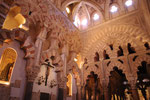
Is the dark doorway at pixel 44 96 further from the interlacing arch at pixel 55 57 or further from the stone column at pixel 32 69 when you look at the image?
the interlacing arch at pixel 55 57

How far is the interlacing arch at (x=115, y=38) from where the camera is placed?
871cm

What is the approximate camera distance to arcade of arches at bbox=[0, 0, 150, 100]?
6.40m

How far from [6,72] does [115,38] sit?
778cm

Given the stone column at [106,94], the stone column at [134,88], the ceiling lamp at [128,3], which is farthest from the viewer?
the ceiling lamp at [128,3]

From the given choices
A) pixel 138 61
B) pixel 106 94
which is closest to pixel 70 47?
pixel 106 94

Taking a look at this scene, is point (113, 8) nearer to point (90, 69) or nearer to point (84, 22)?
point (84, 22)

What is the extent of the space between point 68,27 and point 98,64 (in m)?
3.81

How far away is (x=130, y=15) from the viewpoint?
971 centimetres

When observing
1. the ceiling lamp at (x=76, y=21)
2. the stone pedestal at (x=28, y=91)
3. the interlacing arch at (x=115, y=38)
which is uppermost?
the ceiling lamp at (x=76, y=21)

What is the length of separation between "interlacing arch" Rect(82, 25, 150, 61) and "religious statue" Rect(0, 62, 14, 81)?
611 cm

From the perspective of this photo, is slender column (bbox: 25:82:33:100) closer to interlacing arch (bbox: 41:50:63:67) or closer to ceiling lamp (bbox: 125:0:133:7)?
interlacing arch (bbox: 41:50:63:67)

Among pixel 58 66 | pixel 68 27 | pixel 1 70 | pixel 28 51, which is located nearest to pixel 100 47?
pixel 68 27

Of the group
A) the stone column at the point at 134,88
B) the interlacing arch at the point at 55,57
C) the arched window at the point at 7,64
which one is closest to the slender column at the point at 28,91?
the arched window at the point at 7,64

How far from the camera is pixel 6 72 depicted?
6.13 m
